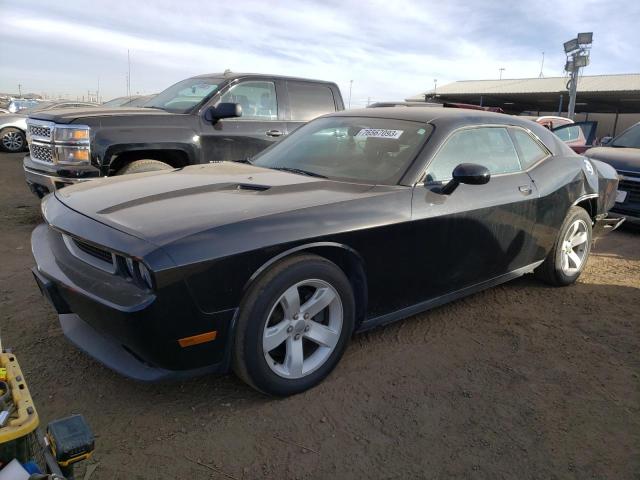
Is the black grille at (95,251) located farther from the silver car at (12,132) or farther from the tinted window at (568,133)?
the silver car at (12,132)

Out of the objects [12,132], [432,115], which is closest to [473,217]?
[432,115]

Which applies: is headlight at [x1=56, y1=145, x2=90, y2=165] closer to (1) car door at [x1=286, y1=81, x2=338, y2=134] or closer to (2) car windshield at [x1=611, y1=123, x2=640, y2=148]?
(1) car door at [x1=286, y1=81, x2=338, y2=134]

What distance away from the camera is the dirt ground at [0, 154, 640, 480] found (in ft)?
7.44

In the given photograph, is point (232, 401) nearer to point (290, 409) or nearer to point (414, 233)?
point (290, 409)

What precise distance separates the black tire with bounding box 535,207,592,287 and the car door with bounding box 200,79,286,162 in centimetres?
344

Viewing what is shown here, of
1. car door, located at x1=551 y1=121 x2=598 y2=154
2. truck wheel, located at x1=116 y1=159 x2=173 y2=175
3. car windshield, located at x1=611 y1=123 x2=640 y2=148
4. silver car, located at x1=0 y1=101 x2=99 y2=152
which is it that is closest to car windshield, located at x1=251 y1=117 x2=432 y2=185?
truck wheel, located at x1=116 y1=159 x2=173 y2=175

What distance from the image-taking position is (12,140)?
13.8m

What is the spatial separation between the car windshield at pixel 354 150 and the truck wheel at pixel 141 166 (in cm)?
189

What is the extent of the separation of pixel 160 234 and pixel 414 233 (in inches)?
59.4

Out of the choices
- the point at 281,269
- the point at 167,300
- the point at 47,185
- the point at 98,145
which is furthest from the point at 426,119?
the point at 47,185

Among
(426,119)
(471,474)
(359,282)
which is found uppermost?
(426,119)

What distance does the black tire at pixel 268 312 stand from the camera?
95.8 inches

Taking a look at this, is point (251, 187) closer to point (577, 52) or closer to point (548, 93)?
point (577, 52)

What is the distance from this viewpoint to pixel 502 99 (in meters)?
37.3
